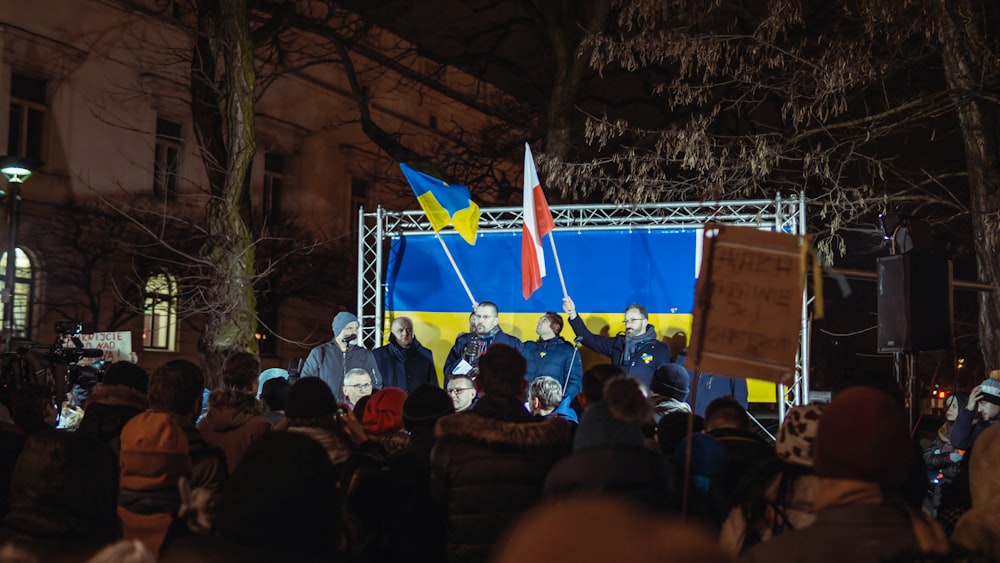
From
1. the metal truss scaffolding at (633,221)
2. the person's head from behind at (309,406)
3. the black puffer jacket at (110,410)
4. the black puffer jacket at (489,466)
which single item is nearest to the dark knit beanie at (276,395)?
the black puffer jacket at (110,410)

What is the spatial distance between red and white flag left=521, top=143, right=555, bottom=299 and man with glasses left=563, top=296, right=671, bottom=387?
0.54 meters

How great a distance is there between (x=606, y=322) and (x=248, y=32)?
22.1 feet

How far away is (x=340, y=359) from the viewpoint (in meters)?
11.5

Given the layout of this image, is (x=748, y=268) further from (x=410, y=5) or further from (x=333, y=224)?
(x=333, y=224)

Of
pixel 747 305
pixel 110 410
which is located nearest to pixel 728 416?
pixel 747 305

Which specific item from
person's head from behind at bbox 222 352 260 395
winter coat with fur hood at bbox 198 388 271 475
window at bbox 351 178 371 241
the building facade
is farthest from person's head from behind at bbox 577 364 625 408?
window at bbox 351 178 371 241

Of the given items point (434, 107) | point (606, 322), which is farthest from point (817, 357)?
point (606, 322)

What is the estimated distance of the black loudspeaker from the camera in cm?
747

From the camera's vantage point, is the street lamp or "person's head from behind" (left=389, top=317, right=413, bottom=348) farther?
the street lamp

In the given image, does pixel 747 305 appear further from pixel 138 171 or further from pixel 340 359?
pixel 138 171

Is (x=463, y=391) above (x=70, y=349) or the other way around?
the other way around

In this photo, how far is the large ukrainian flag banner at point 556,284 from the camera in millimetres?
13055

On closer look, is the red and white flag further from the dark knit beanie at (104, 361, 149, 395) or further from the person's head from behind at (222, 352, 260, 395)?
the dark knit beanie at (104, 361, 149, 395)

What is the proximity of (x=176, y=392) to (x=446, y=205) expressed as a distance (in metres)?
7.78
